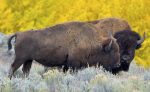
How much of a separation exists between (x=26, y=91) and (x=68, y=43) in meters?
3.99

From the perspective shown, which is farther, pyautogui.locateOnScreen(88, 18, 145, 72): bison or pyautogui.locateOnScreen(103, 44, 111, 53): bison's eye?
pyautogui.locateOnScreen(88, 18, 145, 72): bison

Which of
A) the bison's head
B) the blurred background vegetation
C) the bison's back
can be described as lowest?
the blurred background vegetation

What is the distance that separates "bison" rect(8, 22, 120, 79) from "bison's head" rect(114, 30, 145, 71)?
58cm

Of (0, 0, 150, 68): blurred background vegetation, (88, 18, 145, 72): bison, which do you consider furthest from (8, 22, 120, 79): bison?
(0, 0, 150, 68): blurred background vegetation

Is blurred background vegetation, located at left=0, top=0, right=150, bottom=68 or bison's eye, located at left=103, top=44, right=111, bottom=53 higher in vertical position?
bison's eye, located at left=103, top=44, right=111, bottom=53

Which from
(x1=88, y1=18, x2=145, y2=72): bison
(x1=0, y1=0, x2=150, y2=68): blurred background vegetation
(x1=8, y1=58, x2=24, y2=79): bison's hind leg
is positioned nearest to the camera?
(x1=8, y1=58, x2=24, y2=79): bison's hind leg

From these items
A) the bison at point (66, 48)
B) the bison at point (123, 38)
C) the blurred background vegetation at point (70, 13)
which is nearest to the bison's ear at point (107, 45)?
the bison at point (66, 48)

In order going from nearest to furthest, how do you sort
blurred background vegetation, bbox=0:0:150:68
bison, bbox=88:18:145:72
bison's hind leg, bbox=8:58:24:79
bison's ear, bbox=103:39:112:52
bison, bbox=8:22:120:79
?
1. bison's hind leg, bbox=8:58:24:79
2. bison, bbox=8:22:120:79
3. bison's ear, bbox=103:39:112:52
4. bison, bbox=88:18:145:72
5. blurred background vegetation, bbox=0:0:150:68

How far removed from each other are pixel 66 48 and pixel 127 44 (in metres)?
2.48

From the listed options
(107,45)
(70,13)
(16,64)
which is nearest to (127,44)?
(107,45)

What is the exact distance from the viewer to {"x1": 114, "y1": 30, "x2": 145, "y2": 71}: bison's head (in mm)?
11461

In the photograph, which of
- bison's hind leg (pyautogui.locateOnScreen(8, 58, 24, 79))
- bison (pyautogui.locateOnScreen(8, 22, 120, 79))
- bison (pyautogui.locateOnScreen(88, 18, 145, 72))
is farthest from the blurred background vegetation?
bison's hind leg (pyautogui.locateOnScreen(8, 58, 24, 79))

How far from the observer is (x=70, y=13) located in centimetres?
3031

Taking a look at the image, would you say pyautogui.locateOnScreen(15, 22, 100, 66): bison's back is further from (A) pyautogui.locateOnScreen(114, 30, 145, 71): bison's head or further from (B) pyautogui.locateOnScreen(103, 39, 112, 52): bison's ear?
(A) pyautogui.locateOnScreen(114, 30, 145, 71): bison's head
